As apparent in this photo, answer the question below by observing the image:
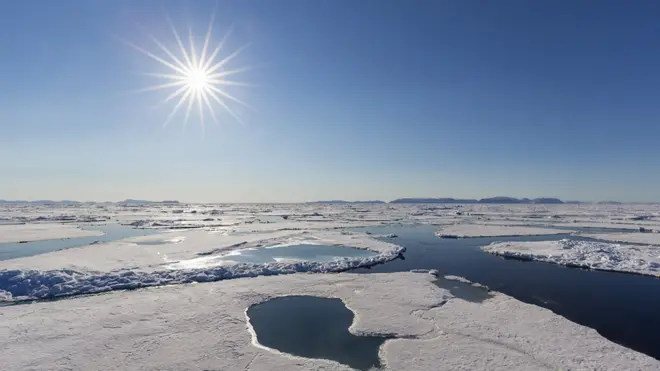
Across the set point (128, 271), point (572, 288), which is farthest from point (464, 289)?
point (128, 271)

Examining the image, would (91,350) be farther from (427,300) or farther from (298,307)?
(427,300)

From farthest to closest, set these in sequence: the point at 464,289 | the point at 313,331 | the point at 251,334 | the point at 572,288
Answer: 1. the point at 572,288
2. the point at 464,289
3. the point at 313,331
4. the point at 251,334

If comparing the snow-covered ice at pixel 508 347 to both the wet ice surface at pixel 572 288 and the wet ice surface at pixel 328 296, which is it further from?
the wet ice surface at pixel 572 288

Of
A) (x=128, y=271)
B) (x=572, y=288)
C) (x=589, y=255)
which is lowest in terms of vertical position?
(x=572, y=288)

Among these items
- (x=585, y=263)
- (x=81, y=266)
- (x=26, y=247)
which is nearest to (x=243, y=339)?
(x=81, y=266)

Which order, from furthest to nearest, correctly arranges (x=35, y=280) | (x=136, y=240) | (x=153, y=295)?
(x=136, y=240), (x=35, y=280), (x=153, y=295)

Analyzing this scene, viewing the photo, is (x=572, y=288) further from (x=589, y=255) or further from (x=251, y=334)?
(x=251, y=334)

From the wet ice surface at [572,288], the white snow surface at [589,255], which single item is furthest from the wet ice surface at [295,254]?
the white snow surface at [589,255]
